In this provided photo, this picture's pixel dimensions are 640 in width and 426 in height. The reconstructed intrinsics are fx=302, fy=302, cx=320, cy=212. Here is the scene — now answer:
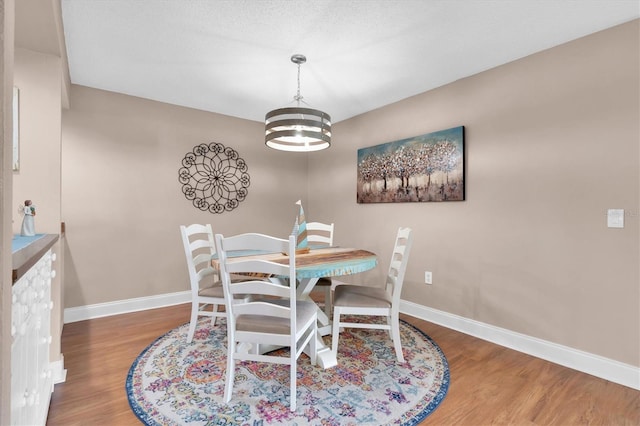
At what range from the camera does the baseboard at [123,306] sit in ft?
9.88

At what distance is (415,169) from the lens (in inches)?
126

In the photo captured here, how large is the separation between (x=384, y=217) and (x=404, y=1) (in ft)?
7.26

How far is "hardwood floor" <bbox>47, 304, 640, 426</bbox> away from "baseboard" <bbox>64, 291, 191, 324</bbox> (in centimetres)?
38

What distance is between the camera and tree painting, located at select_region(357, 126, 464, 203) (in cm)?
289

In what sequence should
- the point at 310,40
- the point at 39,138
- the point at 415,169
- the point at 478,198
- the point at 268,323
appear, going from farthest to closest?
the point at 415,169, the point at 478,198, the point at 310,40, the point at 39,138, the point at 268,323

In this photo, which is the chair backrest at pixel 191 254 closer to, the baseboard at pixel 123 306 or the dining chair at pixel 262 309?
the dining chair at pixel 262 309

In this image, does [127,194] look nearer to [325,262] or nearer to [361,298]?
[325,262]

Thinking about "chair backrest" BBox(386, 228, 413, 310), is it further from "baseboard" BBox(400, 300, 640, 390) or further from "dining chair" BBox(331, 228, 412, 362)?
"baseboard" BBox(400, 300, 640, 390)

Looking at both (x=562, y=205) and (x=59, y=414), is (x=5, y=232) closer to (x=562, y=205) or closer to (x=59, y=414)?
(x=59, y=414)

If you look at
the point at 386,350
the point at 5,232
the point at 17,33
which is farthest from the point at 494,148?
the point at 17,33

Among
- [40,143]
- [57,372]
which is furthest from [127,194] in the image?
[57,372]

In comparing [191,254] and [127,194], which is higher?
[127,194]

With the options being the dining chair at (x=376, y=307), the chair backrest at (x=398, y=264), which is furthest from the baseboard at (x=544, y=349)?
the dining chair at (x=376, y=307)

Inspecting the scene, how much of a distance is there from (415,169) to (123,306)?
346 cm
